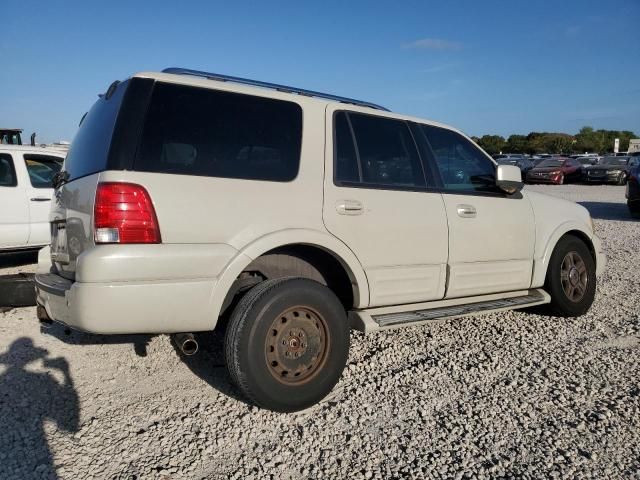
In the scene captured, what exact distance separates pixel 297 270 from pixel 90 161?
1.48m

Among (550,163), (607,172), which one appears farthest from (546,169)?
(607,172)

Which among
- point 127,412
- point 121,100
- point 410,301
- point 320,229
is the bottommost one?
point 127,412

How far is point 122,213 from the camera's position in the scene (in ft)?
9.20

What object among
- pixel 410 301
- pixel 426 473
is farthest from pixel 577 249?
pixel 426 473

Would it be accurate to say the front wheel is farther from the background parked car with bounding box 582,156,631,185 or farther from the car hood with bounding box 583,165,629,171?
the car hood with bounding box 583,165,629,171

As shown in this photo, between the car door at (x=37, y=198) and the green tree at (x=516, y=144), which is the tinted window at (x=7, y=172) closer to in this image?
the car door at (x=37, y=198)

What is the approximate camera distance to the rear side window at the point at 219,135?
117 inches

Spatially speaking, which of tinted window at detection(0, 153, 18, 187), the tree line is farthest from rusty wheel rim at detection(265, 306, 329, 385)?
the tree line

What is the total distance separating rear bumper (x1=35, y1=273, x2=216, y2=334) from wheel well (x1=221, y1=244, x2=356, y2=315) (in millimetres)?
296

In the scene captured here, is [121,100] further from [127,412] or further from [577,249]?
[577,249]

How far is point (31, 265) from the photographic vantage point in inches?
308

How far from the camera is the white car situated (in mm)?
7219

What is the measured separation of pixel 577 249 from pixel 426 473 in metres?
3.40

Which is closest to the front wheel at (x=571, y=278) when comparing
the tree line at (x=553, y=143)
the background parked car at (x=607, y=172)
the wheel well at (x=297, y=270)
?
the wheel well at (x=297, y=270)
